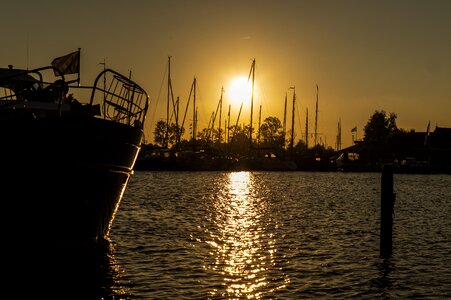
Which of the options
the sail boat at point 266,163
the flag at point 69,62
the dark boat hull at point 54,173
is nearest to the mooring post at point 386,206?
the dark boat hull at point 54,173

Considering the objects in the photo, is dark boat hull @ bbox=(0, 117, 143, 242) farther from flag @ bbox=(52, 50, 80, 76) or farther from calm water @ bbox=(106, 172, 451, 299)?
flag @ bbox=(52, 50, 80, 76)

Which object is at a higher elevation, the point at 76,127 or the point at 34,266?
the point at 76,127

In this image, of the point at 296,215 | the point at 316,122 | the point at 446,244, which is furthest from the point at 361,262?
the point at 316,122

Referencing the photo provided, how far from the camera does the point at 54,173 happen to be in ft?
56.3

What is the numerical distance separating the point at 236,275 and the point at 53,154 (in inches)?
227

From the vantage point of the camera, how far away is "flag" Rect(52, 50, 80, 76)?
20406 millimetres

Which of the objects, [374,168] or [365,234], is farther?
[374,168]

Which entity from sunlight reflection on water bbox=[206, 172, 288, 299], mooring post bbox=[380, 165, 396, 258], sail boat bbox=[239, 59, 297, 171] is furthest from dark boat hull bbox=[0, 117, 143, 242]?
sail boat bbox=[239, 59, 297, 171]

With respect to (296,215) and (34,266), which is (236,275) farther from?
(296,215)

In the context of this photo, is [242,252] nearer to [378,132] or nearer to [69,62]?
[69,62]

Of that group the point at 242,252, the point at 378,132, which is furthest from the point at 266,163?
the point at 242,252

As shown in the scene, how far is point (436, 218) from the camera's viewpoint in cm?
3684

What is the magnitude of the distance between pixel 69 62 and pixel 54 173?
4.60 meters

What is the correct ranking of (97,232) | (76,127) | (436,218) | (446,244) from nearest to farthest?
1. (76,127)
2. (97,232)
3. (446,244)
4. (436,218)
